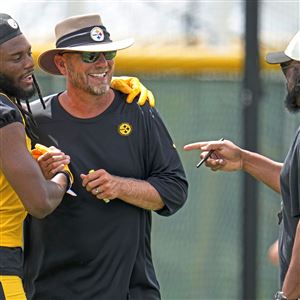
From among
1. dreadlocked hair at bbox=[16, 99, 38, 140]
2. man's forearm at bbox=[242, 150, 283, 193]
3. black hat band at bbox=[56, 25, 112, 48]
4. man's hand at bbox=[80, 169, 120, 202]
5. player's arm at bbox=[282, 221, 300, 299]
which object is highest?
black hat band at bbox=[56, 25, 112, 48]

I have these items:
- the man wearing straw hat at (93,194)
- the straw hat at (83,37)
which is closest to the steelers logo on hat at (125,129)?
the man wearing straw hat at (93,194)

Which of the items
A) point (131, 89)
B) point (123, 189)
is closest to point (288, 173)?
point (123, 189)

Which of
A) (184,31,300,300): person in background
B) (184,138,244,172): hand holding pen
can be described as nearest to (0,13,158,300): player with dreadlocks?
(184,138,244,172): hand holding pen

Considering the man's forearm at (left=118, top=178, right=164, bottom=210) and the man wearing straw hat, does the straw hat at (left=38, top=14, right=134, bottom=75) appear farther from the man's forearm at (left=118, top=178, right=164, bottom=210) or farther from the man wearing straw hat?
the man's forearm at (left=118, top=178, right=164, bottom=210)

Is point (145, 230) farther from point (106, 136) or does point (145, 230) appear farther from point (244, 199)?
point (244, 199)

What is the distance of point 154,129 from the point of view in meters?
5.37

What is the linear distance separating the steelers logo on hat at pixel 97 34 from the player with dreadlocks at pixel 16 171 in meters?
0.39

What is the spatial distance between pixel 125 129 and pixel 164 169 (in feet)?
0.84

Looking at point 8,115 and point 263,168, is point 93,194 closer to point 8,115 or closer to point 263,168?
point 8,115

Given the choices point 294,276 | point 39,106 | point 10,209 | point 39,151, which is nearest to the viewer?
point 10,209

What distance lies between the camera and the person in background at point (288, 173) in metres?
4.95

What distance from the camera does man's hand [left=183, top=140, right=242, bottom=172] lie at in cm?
560

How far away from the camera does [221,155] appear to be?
18.6ft

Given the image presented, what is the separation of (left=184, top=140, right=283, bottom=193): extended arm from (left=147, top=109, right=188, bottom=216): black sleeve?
251 millimetres
